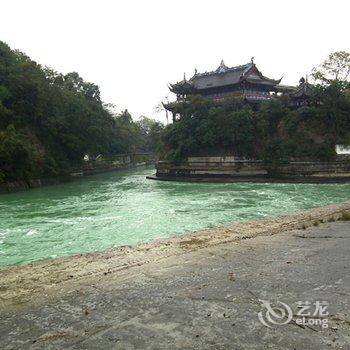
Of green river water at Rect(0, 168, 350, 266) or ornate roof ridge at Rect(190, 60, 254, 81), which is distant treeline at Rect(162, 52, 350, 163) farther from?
green river water at Rect(0, 168, 350, 266)

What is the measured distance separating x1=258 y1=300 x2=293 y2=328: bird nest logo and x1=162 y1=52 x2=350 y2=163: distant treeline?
114 ft

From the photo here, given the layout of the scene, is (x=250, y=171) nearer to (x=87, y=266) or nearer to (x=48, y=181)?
(x=48, y=181)

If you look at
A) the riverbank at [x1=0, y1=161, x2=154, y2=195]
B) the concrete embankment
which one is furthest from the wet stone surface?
the concrete embankment

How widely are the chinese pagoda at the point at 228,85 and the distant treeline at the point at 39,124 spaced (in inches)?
440

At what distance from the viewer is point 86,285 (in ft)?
23.8

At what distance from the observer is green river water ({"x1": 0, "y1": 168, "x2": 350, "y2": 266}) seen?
13828 millimetres

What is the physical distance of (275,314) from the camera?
5.35m

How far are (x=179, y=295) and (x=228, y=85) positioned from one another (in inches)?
1802

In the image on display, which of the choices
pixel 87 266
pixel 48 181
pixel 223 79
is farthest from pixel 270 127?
pixel 87 266

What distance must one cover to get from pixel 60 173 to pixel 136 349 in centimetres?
4088

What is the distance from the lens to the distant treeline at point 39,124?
3588 centimetres

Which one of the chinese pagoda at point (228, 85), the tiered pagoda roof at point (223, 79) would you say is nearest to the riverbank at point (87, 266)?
the chinese pagoda at point (228, 85)

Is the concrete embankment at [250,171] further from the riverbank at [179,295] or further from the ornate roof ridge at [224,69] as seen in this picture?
the riverbank at [179,295]

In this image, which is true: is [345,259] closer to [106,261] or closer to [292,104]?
[106,261]
